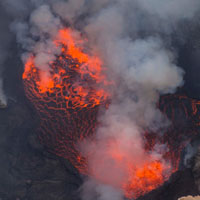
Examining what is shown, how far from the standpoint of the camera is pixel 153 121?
7.84 m

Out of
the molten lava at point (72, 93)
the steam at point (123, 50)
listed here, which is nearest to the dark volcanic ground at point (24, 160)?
the molten lava at point (72, 93)

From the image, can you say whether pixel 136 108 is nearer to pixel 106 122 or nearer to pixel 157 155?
pixel 106 122

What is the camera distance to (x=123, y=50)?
7.50 m

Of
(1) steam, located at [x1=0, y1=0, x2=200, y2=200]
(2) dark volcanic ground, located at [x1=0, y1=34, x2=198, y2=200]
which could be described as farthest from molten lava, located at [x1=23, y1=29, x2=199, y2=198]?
(2) dark volcanic ground, located at [x1=0, y1=34, x2=198, y2=200]

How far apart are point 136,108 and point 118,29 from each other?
295 centimetres

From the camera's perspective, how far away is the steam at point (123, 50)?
287 inches

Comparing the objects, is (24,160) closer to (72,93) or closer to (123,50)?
(72,93)

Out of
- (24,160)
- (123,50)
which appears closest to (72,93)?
(123,50)

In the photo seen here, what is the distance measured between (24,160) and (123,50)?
18.6ft

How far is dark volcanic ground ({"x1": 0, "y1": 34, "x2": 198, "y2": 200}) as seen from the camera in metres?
8.16

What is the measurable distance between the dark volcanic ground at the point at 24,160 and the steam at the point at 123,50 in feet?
3.66

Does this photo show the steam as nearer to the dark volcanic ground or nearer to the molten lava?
the molten lava

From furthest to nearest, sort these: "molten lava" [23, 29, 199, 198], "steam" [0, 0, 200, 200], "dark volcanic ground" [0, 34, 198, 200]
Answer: "dark volcanic ground" [0, 34, 198, 200] → "molten lava" [23, 29, 199, 198] → "steam" [0, 0, 200, 200]

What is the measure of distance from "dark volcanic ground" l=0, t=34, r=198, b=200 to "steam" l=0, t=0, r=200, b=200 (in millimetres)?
1117
